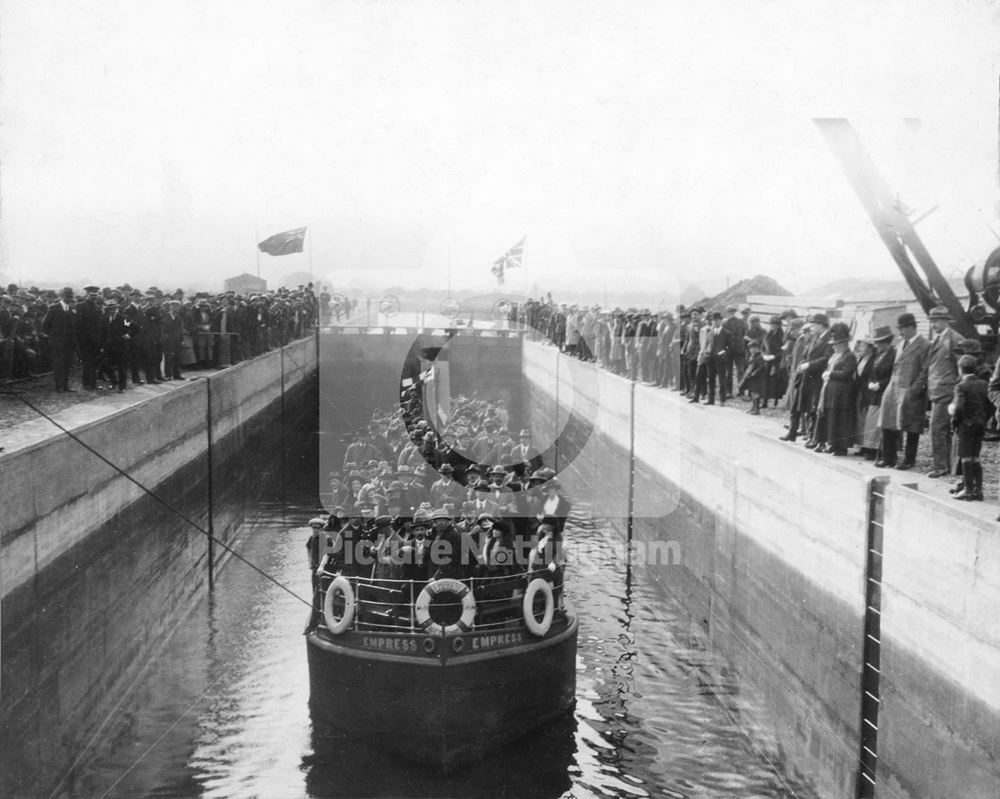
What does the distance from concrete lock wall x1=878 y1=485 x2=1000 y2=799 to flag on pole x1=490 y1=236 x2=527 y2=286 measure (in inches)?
1517

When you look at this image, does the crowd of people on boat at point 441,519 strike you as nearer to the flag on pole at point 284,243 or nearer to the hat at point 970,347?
the hat at point 970,347

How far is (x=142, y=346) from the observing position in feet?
68.2

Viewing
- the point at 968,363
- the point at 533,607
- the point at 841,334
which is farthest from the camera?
the point at 841,334

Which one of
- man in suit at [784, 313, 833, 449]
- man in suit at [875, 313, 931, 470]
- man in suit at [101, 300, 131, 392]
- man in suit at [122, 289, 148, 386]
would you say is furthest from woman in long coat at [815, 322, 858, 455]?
man in suit at [122, 289, 148, 386]

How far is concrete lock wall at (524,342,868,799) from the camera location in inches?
432

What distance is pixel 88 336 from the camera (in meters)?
18.5

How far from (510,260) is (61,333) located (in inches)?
1247

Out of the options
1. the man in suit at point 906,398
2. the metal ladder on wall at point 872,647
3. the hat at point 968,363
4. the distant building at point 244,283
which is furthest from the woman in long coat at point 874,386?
the distant building at point 244,283

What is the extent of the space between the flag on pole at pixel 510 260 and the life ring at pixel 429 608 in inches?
1481

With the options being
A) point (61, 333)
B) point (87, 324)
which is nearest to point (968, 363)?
point (87, 324)

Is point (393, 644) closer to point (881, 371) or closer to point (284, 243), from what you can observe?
point (881, 371)

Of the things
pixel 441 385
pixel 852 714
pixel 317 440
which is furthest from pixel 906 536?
pixel 317 440

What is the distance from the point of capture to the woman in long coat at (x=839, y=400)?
13.4 metres

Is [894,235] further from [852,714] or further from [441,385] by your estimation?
[441,385]
